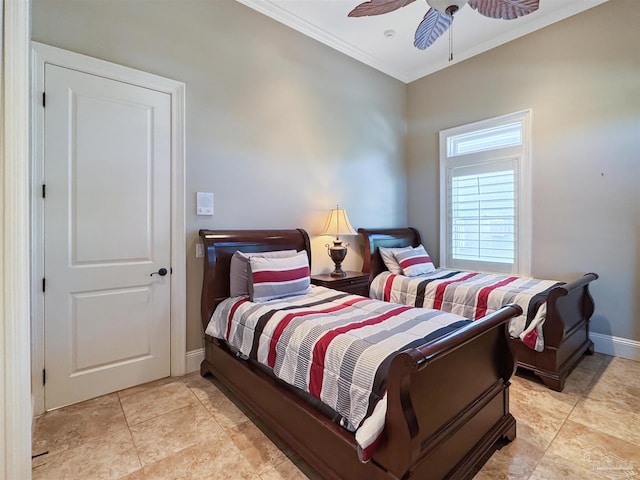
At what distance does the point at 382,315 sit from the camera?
201 centimetres

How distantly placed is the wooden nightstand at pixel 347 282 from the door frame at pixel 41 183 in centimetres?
133

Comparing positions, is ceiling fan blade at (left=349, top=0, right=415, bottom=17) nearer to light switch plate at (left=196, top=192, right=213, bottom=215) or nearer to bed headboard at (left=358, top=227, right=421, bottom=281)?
light switch plate at (left=196, top=192, right=213, bottom=215)

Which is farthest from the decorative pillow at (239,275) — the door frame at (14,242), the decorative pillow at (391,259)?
the decorative pillow at (391,259)

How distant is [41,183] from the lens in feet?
6.87

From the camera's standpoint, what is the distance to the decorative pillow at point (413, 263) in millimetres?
3680

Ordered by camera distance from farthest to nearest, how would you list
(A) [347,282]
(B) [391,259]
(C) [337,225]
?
(B) [391,259], (C) [337,225], (A) [347,282]

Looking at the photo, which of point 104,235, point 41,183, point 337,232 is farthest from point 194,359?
point 337,232

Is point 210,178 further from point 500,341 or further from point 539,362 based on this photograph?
point 539,362

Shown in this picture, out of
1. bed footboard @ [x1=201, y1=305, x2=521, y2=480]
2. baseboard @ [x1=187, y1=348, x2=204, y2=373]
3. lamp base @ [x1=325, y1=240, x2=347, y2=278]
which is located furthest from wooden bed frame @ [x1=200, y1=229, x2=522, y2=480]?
lamp base @ [x1=325, y1=240, x2=347, y2=278]

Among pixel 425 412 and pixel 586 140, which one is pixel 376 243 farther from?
pixel 425 412

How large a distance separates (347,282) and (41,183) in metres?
2.67

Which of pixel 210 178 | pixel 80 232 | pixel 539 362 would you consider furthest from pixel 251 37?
pixel 539 362

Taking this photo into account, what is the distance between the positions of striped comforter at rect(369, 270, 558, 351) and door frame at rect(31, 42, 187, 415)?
2.15 m

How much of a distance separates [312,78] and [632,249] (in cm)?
372
